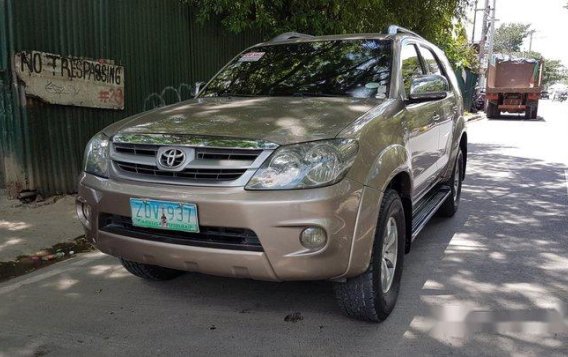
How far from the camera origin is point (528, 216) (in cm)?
590

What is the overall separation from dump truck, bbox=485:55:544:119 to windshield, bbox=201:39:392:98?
21749mm

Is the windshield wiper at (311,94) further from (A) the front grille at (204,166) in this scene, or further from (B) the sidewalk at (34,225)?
(B) the sidewalk at (34,225)

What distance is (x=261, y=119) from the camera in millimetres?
3117

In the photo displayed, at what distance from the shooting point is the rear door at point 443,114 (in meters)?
4.69

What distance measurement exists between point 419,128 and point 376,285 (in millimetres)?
1379

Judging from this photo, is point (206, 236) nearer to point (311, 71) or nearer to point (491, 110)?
point (311, 71)

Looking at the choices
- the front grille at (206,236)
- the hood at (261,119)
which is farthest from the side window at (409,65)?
the front grille at (206,236)

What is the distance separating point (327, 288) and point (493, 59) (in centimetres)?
2389

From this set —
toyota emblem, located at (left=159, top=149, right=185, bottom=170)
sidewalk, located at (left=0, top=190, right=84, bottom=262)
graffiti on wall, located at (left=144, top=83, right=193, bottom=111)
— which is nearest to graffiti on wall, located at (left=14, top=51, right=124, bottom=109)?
graffiti on wall, located at (left=144, top=83, right=193, bottom=111)

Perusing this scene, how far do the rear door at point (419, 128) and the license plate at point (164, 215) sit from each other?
5.31ft

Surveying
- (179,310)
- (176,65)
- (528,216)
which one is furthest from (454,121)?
(176,65)

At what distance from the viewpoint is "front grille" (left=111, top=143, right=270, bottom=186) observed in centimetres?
275

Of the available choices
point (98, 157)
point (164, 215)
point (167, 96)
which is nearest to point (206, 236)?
point (164, 215)

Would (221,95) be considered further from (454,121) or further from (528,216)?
(528,216)
